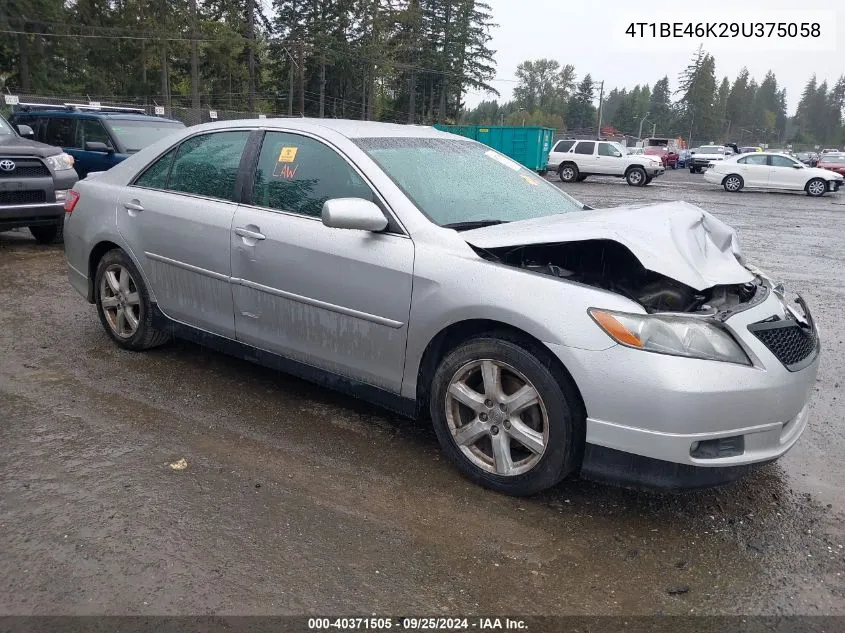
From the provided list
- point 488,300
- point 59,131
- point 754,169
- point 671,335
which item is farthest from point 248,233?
point 754,169

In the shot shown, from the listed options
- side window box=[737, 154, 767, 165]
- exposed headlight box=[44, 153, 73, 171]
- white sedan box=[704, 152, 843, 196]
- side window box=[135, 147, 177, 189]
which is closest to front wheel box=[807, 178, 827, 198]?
white sedan box=[704, 152, 843, 196]

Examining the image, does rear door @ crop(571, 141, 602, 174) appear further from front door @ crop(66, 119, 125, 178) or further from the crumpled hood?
the crumpled hood

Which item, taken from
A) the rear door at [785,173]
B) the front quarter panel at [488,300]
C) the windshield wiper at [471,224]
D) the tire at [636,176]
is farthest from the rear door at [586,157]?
the front quarter panel at [488,300]

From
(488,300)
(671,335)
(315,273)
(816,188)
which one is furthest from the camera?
(816,188)

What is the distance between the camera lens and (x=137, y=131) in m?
10.5

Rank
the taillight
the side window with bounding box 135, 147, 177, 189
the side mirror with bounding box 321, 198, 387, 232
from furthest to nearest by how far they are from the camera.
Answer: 1. the taillight
2. the side window with bounding box 135, 147, 177, 189
3. the side mirror with bounding box 321, 198, 387, 232

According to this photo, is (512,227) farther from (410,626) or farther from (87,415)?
(87,415)

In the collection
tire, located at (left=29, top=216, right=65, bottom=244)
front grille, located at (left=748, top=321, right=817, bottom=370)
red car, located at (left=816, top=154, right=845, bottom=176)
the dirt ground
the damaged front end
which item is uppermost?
red car, located at (left=816, top=154, right=845, bottom=176)

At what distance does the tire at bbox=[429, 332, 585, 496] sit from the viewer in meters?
2.93

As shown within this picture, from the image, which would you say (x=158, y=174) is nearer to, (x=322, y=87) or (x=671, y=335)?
(x=671, y=335)

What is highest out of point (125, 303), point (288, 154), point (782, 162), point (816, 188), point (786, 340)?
point (782, 162)

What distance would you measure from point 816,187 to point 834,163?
13.5 meters

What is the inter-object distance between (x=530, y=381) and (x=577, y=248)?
0.87 metres

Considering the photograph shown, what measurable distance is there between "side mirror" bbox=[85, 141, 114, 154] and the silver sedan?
A: 5.94 metres
